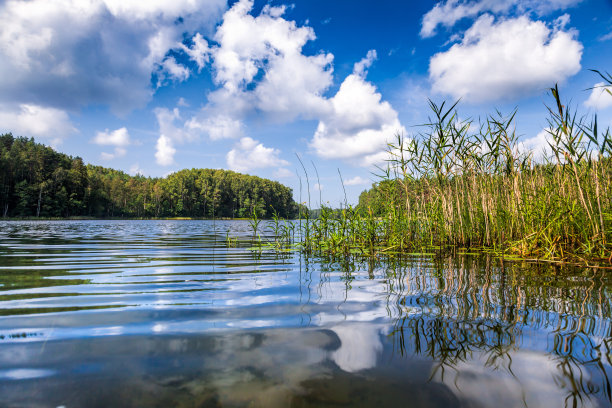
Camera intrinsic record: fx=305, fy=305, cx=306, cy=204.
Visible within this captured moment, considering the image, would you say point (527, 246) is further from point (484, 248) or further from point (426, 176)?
point (426, 176)

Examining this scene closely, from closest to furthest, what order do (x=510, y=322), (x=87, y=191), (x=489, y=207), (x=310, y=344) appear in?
(x=310, y=344)
(x=510, y=322)
(x=489, y=207)
(x=87, y=191)

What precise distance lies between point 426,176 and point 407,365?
6.70 m

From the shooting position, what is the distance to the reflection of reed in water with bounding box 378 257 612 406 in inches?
59.1

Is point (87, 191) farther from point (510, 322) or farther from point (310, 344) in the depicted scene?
point (510, 322)

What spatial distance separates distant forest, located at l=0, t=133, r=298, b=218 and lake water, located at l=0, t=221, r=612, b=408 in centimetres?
3236

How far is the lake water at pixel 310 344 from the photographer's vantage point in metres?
1.32

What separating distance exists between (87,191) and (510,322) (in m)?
89.1

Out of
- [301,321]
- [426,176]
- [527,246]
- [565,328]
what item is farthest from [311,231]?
[565,328]

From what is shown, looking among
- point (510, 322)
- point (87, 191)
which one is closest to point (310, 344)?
point (510, 322)

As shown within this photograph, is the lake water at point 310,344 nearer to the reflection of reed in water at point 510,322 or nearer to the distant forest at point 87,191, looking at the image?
the reflection of reed in water at point 510,322

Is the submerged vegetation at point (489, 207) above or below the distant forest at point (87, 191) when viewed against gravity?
below

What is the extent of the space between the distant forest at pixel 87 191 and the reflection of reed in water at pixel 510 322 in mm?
32253

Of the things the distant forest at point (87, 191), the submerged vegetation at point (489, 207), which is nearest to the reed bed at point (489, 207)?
the submerged vegetation at point (489, 207)

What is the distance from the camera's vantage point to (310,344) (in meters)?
1.88
